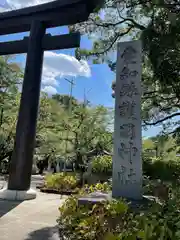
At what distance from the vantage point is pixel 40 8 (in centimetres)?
720

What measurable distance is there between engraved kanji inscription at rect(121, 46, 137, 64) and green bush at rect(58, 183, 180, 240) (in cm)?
253

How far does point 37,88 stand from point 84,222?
4.53m

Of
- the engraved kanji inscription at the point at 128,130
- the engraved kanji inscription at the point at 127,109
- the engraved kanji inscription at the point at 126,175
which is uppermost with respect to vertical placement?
the engraved kanji inscription at the point at 127,109

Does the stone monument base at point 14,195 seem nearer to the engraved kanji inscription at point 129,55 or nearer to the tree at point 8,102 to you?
the engraved kanji inscription at point 129,55

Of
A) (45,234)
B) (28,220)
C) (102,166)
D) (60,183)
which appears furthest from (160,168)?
(45,234)

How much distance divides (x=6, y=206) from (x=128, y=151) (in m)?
2.98

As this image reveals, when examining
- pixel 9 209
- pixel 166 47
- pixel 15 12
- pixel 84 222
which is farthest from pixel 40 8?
pixel 84 222

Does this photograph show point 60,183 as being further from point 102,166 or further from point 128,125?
point 128,125

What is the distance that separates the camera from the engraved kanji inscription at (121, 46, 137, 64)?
16.2 feet

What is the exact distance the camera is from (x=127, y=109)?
4.71m

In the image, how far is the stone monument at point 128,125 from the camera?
14.4ft

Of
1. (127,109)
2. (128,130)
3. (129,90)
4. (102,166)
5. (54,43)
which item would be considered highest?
(54,43)

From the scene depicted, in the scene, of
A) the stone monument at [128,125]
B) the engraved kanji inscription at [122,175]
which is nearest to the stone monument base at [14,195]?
the stone monument at [128,125]

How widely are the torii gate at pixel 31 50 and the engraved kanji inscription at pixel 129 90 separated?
280 centimetres
